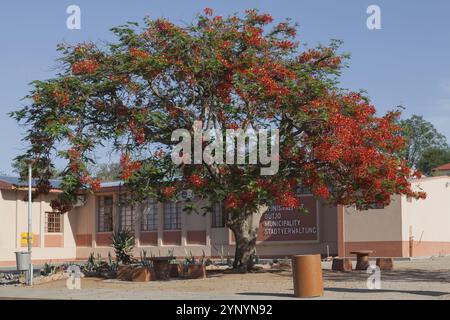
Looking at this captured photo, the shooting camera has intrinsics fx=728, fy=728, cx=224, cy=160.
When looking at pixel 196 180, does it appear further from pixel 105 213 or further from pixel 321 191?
pixel 105 213

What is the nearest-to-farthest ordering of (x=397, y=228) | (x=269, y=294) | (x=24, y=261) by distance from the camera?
(x=269, y=294) → (x=24, y=261) → (x=397, y=228)

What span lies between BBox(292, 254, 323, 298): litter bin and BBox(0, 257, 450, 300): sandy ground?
31 centimetres

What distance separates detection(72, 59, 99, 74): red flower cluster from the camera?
2116 centimetres

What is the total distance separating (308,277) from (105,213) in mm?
28822

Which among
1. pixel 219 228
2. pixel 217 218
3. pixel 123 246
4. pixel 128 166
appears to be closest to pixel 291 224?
pixel 219 228

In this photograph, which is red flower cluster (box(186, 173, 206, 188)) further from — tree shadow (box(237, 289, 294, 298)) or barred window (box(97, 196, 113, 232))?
barred window (box(97, 196, 113, 232))

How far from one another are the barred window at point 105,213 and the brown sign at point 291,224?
402 inches

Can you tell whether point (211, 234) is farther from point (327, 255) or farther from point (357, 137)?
point (357, 137)

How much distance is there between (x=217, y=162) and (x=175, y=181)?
4.97 feet

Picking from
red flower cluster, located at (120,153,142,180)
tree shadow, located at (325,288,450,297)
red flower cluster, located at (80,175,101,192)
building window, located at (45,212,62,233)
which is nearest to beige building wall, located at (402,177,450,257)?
red flower cluster, located at (120,153,142,180)

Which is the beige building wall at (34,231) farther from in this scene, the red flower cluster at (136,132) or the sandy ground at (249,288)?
the red flower cluster at (136,132)

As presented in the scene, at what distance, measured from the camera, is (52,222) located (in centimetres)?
4247

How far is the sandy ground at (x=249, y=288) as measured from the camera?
16.3 m

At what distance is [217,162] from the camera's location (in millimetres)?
21312
